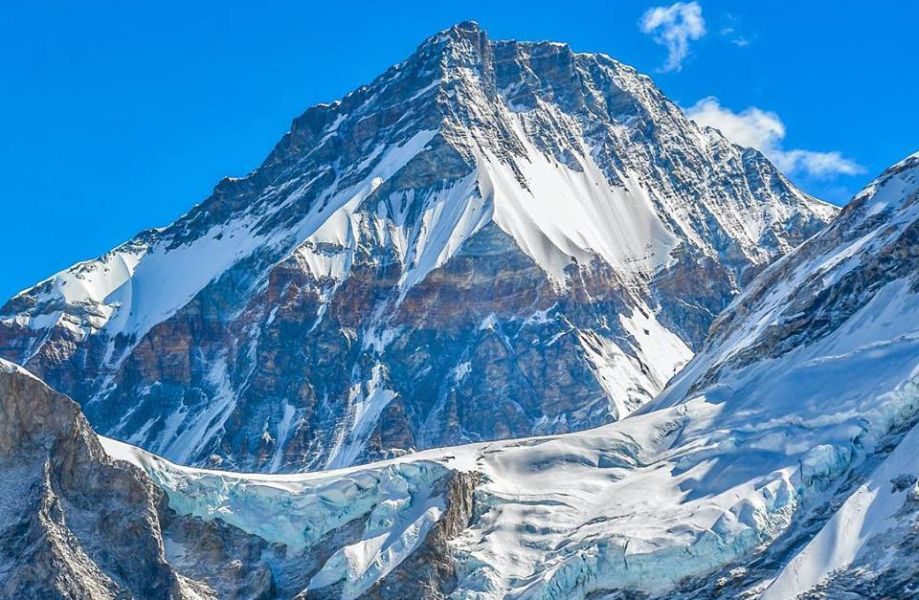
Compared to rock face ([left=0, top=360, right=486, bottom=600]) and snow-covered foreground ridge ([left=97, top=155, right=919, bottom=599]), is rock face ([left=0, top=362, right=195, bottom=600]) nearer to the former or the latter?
rock face ([left=0, top=360, right=486, bottom=600])

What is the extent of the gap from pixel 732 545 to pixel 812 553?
28.0 feet

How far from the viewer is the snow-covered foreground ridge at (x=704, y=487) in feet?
412

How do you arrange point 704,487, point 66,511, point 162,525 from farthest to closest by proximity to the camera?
point 162,525, point 704,487, point 66,511

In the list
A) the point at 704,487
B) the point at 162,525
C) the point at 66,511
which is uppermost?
the point at 704,487

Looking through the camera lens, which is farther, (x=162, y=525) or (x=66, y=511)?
(x=162, y=525)

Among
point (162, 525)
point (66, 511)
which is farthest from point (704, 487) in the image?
point (66, 511)

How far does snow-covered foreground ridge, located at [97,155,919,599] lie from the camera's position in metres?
126

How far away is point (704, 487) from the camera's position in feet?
459

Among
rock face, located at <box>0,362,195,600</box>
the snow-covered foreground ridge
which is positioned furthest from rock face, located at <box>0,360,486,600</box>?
the snow-covered foreground ridge

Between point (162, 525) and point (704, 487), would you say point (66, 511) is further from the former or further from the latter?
point (704, 487)

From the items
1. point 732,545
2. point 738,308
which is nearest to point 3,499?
point 732,545

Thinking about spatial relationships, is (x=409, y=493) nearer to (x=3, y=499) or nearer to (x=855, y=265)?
(x=3, y=499)

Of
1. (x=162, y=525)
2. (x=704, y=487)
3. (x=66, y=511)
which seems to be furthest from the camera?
(x=162, y=525)

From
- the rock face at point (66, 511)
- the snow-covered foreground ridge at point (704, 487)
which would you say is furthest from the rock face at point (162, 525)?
the snow-covered foreground ridge at point (704, 487)
